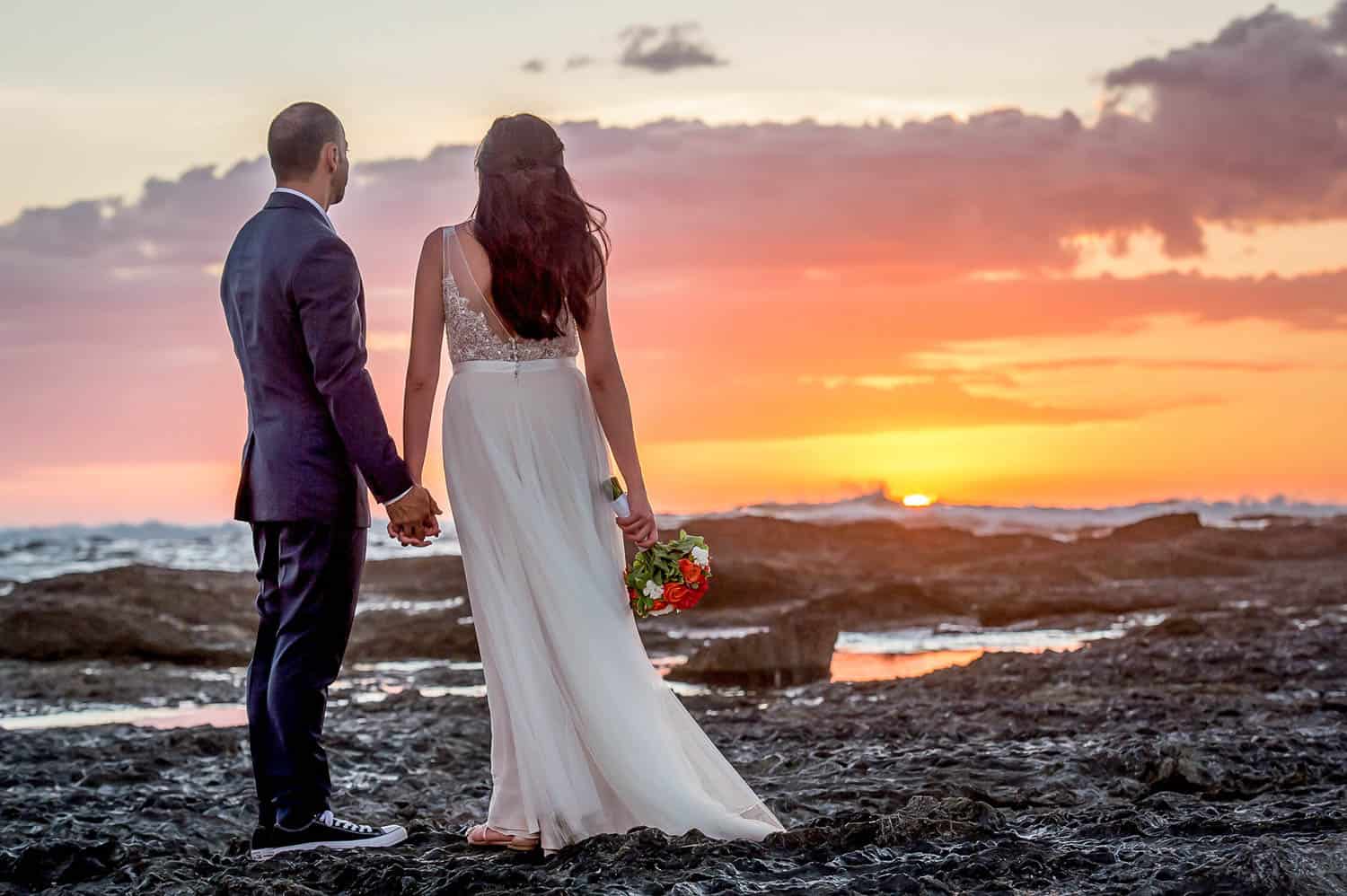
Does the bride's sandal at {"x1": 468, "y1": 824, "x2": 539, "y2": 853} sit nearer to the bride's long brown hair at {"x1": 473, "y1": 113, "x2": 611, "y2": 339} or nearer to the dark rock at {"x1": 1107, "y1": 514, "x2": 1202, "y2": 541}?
the bride's long brown hair at {"x1": 473, "y1": 113, "x2": 611, "y2": 339}

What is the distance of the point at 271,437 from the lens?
208 inches

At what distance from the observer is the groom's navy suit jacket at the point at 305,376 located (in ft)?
17.0

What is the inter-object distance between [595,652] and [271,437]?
1388 millimetres

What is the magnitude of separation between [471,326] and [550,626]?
110 centimetres

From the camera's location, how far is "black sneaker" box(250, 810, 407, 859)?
530cm

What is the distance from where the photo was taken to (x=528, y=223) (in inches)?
202

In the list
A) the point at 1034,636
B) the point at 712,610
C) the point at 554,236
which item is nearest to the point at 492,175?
the point at 554,236

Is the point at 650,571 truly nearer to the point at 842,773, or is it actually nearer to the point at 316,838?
the point at 316,838

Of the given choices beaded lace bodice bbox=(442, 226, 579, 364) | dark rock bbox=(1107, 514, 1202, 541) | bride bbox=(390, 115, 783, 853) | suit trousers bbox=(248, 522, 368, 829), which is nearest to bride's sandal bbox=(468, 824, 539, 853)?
bride bbox=(390, 115, 783, 853)

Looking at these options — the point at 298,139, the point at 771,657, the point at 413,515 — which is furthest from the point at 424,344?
the point at 771,657

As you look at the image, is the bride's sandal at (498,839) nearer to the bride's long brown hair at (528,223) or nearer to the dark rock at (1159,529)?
the bride's long brown hair at (528,223)

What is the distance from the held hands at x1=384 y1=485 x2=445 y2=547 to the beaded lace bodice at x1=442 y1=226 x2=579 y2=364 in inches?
20.4

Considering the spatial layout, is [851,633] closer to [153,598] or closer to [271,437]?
[153,598]

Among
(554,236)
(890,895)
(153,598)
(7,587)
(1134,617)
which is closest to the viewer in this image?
(890,895)
